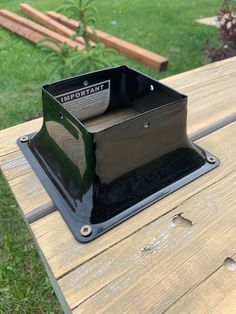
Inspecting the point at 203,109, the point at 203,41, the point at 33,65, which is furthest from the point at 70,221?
the point at 203,41

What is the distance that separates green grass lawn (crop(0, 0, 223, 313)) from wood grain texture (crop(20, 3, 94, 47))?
11.4 inches

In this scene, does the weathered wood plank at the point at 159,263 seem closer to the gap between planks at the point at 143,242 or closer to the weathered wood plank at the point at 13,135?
the gap between planks at the point at 143,242

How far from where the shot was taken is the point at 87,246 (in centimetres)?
87

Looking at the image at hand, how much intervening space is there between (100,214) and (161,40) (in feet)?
13.0

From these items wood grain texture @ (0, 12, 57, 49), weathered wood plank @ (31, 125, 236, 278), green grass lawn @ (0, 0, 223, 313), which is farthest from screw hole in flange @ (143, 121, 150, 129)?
wood grain texture @ (0, 12, 57, 49)

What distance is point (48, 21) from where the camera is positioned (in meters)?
4.97

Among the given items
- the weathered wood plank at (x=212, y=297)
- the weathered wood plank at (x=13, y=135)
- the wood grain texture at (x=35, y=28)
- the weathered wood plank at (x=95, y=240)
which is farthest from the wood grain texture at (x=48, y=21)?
the weathered wood plank at (x=212, y=297)

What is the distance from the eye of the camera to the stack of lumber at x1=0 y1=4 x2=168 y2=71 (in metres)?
3.87

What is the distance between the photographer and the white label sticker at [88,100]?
1.09m

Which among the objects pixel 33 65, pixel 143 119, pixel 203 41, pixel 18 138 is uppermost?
pixel 143 119

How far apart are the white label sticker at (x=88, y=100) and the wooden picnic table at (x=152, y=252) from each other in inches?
9.9

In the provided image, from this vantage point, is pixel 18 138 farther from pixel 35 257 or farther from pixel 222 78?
pixel 222 78

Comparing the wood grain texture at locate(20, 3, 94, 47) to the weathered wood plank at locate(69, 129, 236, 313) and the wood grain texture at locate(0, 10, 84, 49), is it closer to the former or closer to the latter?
the wood grain texture at locate(0, 10, 84, 49)

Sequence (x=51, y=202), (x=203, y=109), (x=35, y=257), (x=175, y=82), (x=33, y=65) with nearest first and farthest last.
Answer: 1. (x=51, y=202)
2. (x=203, y=109)
3. (x=175, y=82)
4. (x=35, y=257)
5. (x=33, y=65)
